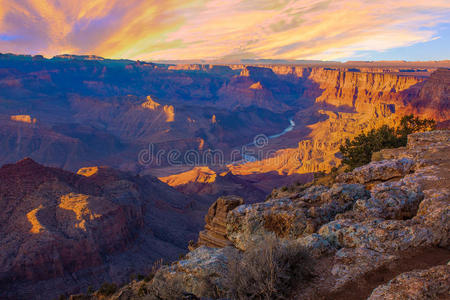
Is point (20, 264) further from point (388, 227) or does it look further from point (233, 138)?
point (233, 138)

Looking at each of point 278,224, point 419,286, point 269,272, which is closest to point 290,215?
point 278,224

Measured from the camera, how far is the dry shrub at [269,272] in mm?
5559

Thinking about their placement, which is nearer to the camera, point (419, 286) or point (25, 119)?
point (419, 286)

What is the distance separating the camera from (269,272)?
571 centimetres

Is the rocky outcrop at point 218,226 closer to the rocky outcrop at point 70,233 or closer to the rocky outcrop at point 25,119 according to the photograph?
the rocky outcrop at point 70,233

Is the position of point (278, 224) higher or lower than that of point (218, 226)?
higher

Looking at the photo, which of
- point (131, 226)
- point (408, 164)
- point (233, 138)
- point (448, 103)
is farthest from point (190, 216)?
point (233, 138)

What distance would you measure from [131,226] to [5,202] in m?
16.5

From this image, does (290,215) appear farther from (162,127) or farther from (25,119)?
(162,127)

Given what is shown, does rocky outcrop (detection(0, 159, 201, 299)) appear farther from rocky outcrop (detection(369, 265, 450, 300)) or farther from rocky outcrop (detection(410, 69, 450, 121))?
rocky outcrop (detection(410, 69, 450, 121))

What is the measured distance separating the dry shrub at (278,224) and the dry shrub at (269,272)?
3473 millimetres

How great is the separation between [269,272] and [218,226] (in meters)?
7.21

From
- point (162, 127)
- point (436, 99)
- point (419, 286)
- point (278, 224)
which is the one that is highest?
point (436, 99)

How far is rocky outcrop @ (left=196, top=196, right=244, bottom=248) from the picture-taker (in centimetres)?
1166
